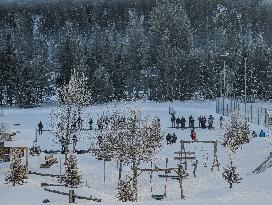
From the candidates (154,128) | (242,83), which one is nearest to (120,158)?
(154,128)

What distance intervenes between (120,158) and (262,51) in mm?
54931

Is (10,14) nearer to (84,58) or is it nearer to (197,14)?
(197,14)

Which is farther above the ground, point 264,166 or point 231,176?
point 264,166

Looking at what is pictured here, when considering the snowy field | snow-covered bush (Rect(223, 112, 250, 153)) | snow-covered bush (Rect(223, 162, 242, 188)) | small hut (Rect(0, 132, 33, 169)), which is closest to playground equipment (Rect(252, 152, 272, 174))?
the snowy field

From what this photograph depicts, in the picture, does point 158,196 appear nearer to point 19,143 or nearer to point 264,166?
point 264,166

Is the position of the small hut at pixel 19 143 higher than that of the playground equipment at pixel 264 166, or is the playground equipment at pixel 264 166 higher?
the small hut at pixel 19 143

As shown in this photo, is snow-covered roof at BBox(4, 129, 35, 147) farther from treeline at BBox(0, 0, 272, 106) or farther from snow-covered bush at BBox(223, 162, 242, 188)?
treeline at BBox(0, 0, 272, 106)

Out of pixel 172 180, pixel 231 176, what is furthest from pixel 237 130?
pixel 231 176

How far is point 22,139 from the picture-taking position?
102 ft

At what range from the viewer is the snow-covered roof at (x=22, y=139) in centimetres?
3022

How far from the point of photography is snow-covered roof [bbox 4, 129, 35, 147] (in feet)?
99.1

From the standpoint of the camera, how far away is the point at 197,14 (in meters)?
125

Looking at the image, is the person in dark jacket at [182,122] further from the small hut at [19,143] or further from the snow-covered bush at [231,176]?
the snow-covered bush at [231,176]

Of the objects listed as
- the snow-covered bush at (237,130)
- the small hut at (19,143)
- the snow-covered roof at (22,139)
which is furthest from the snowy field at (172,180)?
the snow-covered bush at (237,130)
